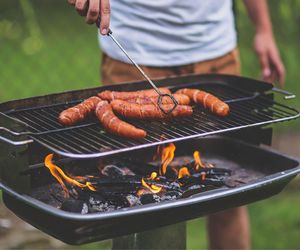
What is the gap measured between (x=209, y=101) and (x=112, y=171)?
0.52m

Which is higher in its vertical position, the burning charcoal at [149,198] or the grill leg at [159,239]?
the burning charcoal at [149,198]

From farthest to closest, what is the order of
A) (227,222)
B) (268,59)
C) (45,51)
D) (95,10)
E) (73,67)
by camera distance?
(45,51) < (73,67) < (268,59) < (227,222) < (95,10)

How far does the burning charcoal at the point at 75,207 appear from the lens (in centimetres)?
269

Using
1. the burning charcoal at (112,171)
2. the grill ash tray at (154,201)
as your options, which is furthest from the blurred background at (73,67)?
the burning charcoal at (112,171)

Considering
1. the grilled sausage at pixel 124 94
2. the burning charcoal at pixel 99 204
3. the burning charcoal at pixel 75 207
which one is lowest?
the burning charcoal at pixel 99 204

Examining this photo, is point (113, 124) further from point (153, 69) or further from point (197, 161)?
point (153, 69)

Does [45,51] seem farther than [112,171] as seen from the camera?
Yes

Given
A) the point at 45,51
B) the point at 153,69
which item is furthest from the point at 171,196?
the point at 45,51

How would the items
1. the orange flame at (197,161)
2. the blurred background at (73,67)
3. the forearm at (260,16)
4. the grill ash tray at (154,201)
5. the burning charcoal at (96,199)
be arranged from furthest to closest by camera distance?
1. the blurred background at (73,67)
2. the forearm at (260,16)
3. the orange flame at (197,161)
4. the burning charcoal at (96,199)
5. the grill ash tray at (154,201)

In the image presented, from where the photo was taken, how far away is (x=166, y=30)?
12.4ft

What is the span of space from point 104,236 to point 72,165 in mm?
590

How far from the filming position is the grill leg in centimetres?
305

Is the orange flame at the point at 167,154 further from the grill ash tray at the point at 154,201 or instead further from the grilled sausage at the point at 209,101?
the grilled sausage at the point at 209,101

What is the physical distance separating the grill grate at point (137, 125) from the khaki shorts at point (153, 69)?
551 mm
